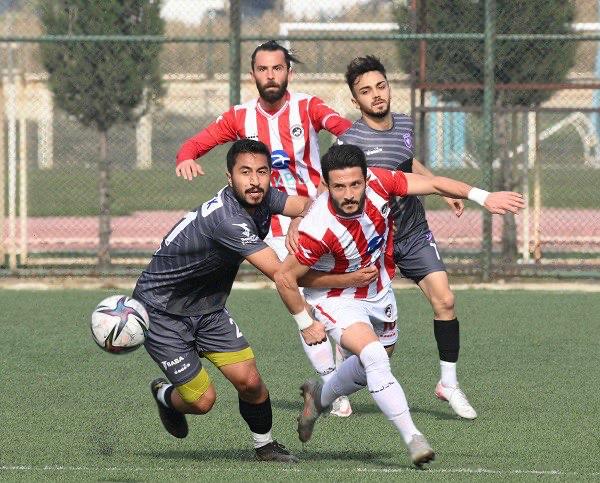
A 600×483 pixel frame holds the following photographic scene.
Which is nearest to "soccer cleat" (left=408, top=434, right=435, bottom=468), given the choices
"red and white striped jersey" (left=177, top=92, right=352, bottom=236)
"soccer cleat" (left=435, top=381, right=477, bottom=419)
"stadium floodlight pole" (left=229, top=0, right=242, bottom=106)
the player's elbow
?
the player's elbow

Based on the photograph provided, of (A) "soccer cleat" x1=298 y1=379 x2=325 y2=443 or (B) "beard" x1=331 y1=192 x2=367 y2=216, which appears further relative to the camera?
(A) "soccer cleat" x1=298 y1=379 x2=325 y2=443

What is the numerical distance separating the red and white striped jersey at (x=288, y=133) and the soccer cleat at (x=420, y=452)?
2875mm

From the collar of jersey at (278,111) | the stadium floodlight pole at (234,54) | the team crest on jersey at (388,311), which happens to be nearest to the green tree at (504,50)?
the stadium floodlight pole at (234,54)

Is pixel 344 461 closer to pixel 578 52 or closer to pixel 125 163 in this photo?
pixel 578 52

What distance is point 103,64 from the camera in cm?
1392

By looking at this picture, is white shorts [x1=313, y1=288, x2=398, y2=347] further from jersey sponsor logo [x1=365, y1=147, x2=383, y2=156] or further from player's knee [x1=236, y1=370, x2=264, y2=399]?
jersey sponsor logo [x1=365, y1=147, x2=383, y2=156]

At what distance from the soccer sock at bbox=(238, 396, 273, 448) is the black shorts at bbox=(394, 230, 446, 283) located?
1699 mm

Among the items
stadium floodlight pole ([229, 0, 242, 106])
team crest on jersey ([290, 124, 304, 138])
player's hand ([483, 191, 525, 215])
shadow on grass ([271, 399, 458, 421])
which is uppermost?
stadium floodlight pole ([229, 0, 242, 106])

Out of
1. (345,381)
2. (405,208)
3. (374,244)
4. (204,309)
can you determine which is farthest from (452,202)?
(204,309)

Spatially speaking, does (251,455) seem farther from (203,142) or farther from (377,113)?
(203,142)

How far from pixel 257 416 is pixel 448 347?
170 centimetres

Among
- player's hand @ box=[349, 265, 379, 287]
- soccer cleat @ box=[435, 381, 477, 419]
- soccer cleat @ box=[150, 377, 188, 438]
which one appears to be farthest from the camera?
soccer cleat @ box=[435, 381, 477, 419]

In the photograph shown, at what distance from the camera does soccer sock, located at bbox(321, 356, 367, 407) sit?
259 inches

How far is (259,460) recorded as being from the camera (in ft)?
21.4
